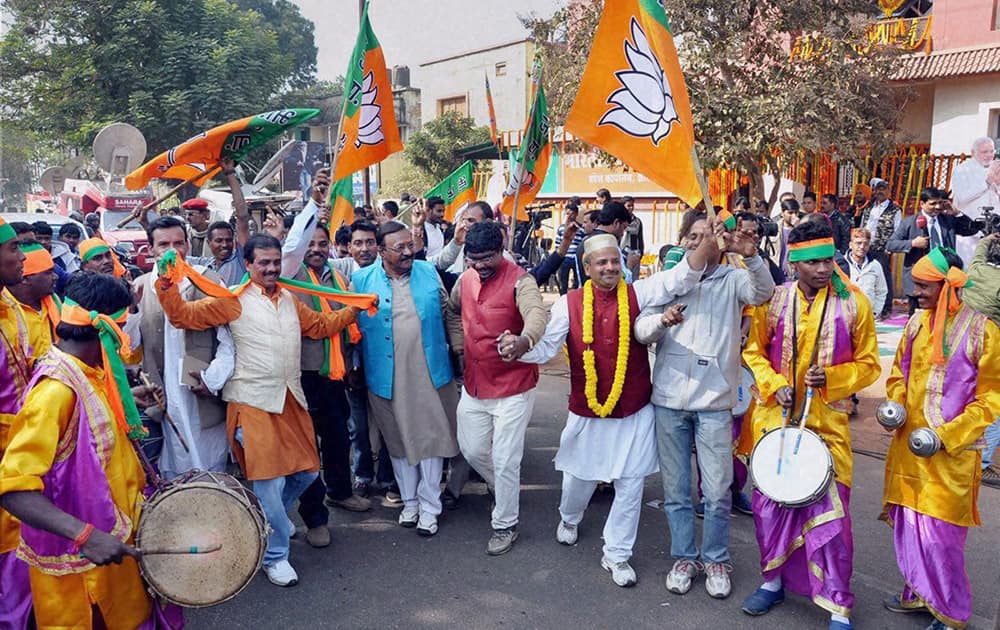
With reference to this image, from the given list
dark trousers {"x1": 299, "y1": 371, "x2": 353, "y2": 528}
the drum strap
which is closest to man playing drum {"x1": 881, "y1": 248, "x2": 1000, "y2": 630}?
the drum strap

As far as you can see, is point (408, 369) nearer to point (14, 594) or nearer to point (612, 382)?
point (612, 382)

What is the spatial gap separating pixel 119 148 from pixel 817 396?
44.6ft

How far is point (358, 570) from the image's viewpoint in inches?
179

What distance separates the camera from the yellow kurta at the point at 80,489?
254 cm

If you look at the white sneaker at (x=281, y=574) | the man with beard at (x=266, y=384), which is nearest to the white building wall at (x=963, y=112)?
the man with beard at (x=266, y=384)

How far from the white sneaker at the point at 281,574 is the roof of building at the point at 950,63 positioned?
533 inches

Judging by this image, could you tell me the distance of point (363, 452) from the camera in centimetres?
575

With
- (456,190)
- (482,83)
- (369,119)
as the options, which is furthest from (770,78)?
(482,83)

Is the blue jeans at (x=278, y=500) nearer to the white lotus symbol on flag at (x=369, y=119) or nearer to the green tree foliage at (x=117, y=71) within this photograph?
the white lotus symbol on flag at (x=369, y=119)

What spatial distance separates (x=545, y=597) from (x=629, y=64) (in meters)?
2.99

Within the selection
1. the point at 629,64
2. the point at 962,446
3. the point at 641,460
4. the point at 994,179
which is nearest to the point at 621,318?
the point at 641,460

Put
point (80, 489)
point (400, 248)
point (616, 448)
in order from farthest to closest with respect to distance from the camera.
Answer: point (400, 248) < point (616, 448) < point (80, 489)

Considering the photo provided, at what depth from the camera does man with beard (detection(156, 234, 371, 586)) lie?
4191 millimetres

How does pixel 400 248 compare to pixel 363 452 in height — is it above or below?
above
